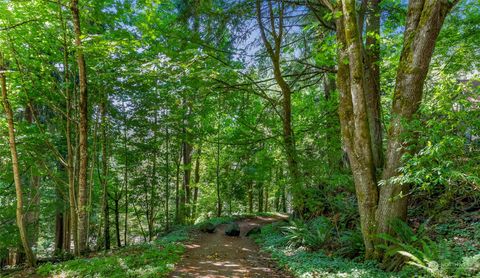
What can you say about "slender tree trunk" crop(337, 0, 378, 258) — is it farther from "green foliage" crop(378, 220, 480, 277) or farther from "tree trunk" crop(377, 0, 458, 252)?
"green foliage" crop(378, 220, 480, 277)

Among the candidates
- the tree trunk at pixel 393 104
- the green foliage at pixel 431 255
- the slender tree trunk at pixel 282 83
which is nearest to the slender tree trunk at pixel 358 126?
the tree trunk at pixel 393 104

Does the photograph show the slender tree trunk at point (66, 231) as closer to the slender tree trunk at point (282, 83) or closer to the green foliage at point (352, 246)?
the slender tree trunk at point (282, 83)

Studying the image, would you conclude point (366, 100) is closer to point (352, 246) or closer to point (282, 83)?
point (352, 246)

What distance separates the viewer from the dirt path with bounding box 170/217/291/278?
547cm

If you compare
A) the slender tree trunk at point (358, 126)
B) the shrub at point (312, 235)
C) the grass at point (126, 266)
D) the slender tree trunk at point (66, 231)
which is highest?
the slender tree trunk at point (358, 126)

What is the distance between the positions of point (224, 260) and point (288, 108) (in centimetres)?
470

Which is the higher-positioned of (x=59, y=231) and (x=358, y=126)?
(x=358, y=126)

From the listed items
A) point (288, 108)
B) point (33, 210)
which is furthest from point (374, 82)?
point (33, 210)

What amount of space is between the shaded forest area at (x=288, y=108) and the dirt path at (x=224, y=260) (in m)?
0.36

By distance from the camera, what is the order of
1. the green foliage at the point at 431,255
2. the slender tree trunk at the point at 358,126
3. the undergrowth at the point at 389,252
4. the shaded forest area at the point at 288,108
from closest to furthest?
1. the green foliage at the point at 431,255
2. the undergrowth at the point at 389,252
3. the shaded forest area at the point at 288,108
4. the slender tree trunk at the point at 358,126

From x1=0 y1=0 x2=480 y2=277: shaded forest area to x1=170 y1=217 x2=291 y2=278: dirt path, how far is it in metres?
0.36

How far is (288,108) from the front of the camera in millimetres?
8805

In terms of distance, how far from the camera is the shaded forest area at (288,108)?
13.7ft

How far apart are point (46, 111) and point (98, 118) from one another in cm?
399
